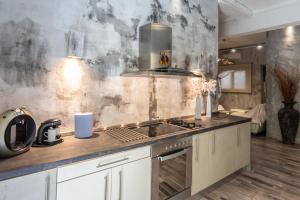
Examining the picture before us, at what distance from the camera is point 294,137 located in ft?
14.1

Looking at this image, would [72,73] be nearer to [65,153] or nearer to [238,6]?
[65,153]

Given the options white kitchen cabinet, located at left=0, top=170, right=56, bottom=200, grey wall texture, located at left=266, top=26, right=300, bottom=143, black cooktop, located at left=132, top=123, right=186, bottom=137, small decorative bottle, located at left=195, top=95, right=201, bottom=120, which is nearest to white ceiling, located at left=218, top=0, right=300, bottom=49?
grey wall texture, located at left=266, top=26, right=300, bottom=143

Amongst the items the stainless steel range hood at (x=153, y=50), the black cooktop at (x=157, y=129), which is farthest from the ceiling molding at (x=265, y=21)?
the black cooktop at (x=157, y=129)

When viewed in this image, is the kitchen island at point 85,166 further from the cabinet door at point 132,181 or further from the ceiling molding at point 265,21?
the ceiling molding at point 265,21

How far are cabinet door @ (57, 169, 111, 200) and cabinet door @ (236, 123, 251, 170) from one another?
6.33ft

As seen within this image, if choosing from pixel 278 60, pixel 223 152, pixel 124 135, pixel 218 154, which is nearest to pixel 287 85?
pixel 278 60

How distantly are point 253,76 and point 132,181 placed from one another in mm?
6300

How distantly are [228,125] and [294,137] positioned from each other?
2905 mm

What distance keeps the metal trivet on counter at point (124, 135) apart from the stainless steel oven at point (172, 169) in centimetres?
16

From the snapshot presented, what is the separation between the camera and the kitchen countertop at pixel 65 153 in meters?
1.08

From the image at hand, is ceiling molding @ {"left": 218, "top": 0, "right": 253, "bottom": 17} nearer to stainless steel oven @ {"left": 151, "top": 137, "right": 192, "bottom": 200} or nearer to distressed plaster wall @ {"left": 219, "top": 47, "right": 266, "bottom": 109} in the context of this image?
stainless steel oven @ {"left": 151, "top": 137, "right": 192, "bottom": 200}

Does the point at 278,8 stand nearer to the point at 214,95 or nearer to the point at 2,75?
the point at 214,95

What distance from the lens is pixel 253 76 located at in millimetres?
6547

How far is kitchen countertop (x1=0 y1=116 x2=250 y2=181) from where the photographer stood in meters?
1.08
